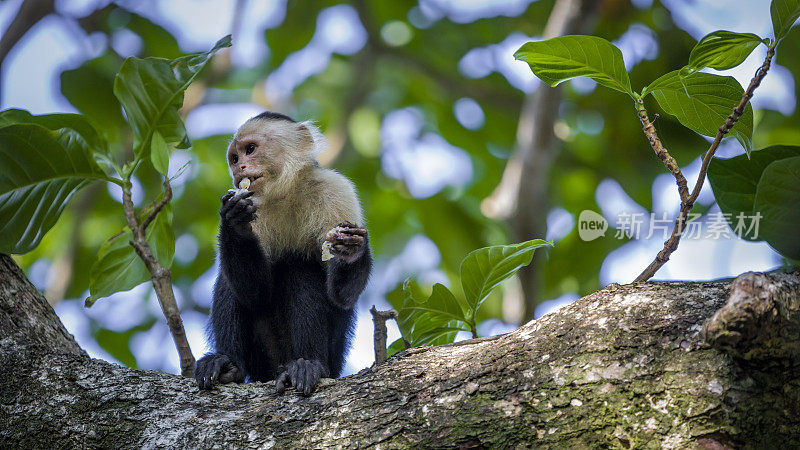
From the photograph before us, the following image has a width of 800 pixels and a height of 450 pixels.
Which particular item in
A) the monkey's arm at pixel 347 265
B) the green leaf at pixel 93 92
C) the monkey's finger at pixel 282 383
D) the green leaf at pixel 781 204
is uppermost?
the green leaf at pixel 93 92

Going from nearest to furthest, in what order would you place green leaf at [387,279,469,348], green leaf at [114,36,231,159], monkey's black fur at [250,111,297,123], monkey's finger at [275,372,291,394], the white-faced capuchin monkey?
1. monkey's finger at [275,372,291,394]
2. green leaf at [387,279,469,348]
3. green leaf at [114,36,231,159]
4. the white-faced capuchin monkey
5. monkey's black fur at [250,111,297,123]

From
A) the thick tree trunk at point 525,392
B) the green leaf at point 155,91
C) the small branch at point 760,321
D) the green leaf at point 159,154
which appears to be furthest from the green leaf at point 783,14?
the green leaf at point 159,154

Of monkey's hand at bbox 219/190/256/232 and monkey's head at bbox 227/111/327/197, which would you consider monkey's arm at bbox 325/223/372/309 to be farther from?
monkey's head at bbox 227/111/327/197

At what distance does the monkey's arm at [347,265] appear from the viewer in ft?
13.0

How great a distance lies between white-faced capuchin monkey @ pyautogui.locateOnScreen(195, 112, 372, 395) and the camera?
4.05 m

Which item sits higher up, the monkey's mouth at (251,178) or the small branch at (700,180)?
the monkey's mouth at (251,178)

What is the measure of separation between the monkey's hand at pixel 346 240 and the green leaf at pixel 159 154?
924 millimetres

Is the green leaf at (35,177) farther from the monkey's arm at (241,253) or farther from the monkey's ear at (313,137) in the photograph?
the monkey's ear at (313,137)

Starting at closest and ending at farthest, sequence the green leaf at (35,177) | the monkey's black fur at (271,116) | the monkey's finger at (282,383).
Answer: the monkey's finger at (282,383), the green leaf at (35,177), the monkey's black fur at (271,116)

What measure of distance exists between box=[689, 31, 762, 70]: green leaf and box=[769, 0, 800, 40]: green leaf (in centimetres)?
8

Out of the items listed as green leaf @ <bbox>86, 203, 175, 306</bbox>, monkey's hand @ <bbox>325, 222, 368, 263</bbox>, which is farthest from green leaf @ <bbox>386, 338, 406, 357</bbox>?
green leaf @ <bbox>86, 203, 175, 306</bbox>

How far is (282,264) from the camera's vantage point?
4.59 metres

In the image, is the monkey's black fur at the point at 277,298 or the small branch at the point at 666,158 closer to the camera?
the small branch at the point at 666,158

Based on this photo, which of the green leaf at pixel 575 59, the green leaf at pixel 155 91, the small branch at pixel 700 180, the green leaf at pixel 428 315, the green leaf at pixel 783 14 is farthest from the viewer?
the green leaf at pixel 155 91
